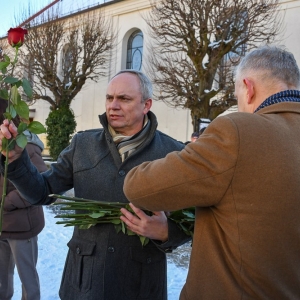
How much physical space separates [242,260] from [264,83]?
26.1 inches

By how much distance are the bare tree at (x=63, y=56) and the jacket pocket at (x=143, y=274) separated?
15.9m

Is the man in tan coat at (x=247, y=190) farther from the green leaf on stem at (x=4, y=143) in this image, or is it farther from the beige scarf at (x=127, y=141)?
the beige scarf at (x=127, y=141)

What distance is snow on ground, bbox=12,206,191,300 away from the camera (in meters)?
4.50

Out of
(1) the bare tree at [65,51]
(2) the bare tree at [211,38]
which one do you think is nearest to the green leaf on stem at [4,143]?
(2) the bare tree at [211,38]

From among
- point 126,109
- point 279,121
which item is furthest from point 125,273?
point 279,121

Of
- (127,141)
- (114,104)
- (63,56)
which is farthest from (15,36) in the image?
(63,56)

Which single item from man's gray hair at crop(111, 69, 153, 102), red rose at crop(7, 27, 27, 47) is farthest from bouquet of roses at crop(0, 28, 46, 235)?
man's gray hair at crop(111, 69, 153, 102)

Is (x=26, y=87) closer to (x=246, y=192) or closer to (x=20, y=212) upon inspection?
(x=246, y=192)

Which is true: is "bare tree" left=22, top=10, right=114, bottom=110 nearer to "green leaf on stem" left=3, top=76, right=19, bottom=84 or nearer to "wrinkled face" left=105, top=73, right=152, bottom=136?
"wrinkled face" left=105, top=73, right=152, bottom=136

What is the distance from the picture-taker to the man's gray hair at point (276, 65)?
149cm

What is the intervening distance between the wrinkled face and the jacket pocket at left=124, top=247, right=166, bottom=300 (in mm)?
740

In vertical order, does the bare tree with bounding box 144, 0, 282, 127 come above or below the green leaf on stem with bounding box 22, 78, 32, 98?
above

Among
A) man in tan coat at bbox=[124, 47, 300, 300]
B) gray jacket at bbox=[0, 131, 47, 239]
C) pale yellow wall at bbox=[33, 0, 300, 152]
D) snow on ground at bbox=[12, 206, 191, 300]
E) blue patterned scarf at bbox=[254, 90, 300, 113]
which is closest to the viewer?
man in tan coat at bbox=[124, 47, 300, 300]

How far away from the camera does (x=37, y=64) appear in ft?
57.2
